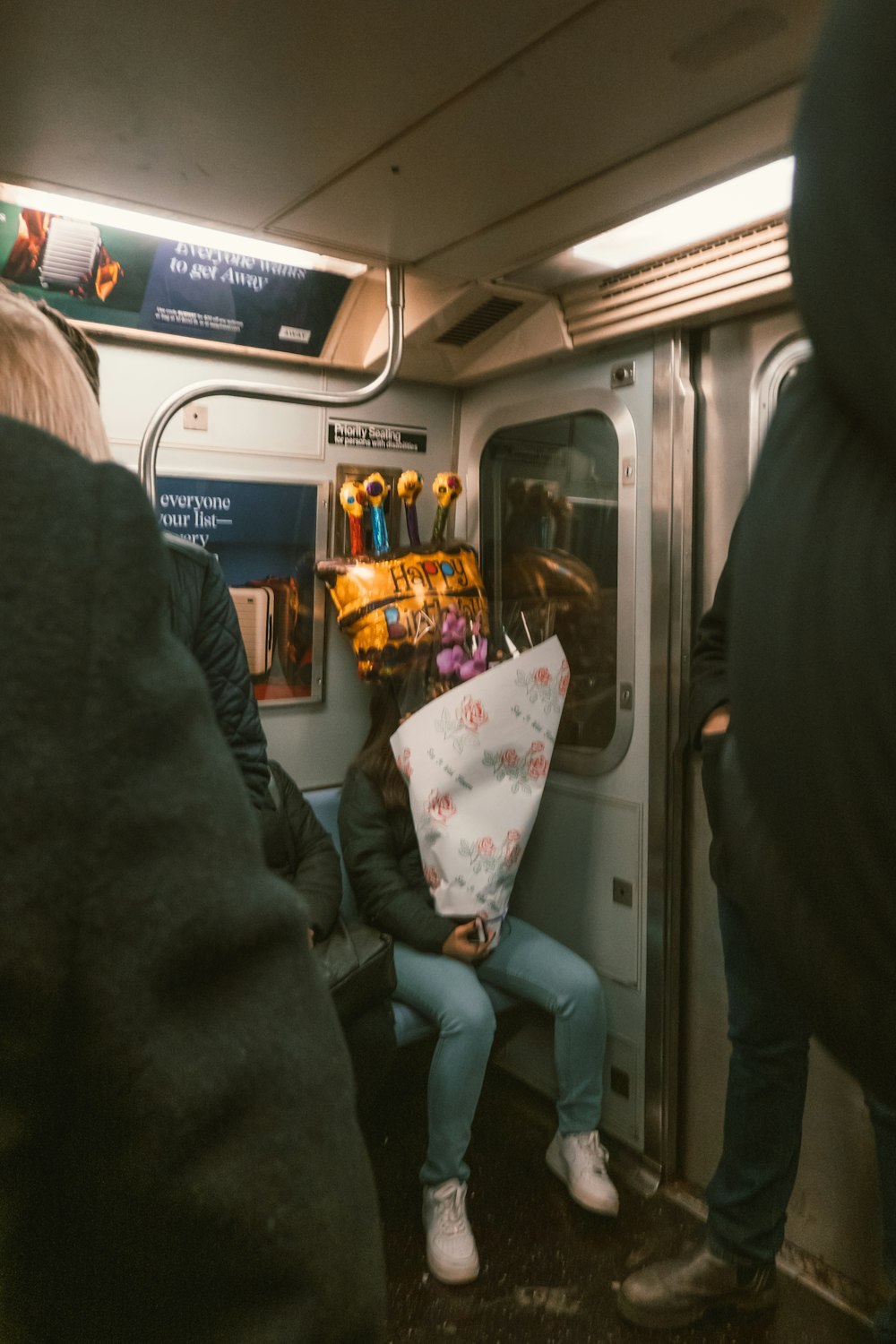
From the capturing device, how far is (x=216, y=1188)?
22.6 inches

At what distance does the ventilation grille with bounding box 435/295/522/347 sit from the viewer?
2824mm

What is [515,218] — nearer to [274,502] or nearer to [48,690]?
[274,502]

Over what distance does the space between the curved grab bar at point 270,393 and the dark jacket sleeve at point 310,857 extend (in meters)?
1.00

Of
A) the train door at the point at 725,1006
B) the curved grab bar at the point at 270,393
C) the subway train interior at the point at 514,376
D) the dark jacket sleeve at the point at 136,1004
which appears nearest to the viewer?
the dark jacket sleeve at the point at 136,1004

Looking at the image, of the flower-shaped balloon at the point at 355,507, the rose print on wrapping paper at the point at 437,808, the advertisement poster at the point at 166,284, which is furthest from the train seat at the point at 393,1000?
the advertisement poster at the point at 166,284

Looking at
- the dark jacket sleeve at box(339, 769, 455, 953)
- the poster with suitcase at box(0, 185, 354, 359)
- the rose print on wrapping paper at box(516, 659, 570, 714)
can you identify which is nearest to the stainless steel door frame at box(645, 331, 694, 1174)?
the rose print on wrapping paper at box(516, 659, 570, 714)

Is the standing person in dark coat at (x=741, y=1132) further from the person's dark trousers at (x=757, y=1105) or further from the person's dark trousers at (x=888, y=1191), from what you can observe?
the person's dark trousers at (x=888, y=1191)

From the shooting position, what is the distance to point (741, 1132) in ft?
7.16

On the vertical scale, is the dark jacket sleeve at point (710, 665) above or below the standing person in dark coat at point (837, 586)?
below

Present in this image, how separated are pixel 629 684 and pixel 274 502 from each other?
1.26 meters

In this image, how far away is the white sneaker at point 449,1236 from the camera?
2.41 meters

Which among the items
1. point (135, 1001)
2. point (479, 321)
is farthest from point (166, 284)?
point (135, 1001)

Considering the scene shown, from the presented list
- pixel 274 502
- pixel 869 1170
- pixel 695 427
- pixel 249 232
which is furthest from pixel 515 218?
pixel 869 1170

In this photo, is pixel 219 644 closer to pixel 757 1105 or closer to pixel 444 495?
pixel 444 495
